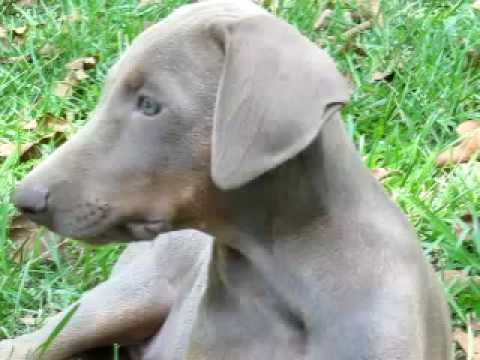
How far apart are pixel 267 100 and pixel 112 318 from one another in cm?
132

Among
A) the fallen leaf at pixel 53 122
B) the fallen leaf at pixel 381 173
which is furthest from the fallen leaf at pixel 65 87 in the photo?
the fallen leaf at pixel 381 173

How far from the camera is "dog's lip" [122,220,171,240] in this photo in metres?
2.71

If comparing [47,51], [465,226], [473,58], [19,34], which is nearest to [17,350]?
[465,226]

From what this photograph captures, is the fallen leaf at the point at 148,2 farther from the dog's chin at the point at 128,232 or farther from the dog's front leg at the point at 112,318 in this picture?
the dog's chin at the point at 128,232

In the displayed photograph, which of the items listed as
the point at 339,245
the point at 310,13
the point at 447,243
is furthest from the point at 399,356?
the point at 310,13

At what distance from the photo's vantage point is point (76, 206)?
271 centimetres

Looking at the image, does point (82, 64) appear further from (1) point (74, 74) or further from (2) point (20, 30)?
(2) point (20, 30)

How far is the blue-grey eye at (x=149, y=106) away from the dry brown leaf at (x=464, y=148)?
2143mm

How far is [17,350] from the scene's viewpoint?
3.67 metres

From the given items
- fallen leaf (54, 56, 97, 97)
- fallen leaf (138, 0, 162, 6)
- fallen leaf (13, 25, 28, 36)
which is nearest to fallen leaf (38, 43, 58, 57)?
fallen leaf (54, 56, 97, 97)

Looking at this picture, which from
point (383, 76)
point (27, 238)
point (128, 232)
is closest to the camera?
point (128, 232)

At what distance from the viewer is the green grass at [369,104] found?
4.06m

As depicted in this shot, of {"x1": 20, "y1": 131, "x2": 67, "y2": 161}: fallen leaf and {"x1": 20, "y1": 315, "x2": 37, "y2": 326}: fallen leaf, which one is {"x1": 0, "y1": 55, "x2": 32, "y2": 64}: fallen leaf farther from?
{"x1": 20, "y1": 315, "x2": 37, "y2": 326}: fallen leaf

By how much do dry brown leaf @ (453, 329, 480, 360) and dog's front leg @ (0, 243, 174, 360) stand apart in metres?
0.94
